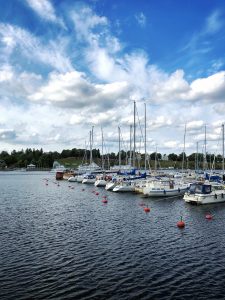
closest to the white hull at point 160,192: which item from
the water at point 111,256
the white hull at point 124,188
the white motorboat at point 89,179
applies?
the white hull at point 124,188

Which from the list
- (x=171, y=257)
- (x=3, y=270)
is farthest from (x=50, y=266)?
(x=171, y=257)

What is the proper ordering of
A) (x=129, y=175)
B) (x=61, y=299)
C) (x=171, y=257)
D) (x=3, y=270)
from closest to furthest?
(x=61, y=299)
(x=3, y=270)
(x=171, y=257)
(x=129, y=175)

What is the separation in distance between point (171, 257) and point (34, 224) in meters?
18.2

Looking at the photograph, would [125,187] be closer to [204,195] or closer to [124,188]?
[124,188]

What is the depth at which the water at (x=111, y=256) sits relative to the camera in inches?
734

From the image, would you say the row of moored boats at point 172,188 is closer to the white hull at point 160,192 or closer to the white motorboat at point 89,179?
the white hull at point 160,192

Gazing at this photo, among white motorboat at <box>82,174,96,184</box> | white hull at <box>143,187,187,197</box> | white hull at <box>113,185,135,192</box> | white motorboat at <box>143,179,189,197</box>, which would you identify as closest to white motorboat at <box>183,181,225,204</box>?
white hull at <box>143,187,187,197</box>

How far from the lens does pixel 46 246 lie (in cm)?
2775

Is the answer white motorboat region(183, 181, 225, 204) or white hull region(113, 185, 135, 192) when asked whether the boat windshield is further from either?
white hull region(113, 185, 135, 192)

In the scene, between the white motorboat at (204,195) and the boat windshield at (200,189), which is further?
the boat windshield at (200,189)

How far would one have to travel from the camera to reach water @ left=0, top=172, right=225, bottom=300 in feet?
61.2

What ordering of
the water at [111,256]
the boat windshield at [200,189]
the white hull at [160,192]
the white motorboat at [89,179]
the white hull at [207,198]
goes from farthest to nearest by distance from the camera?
the white motorboat at [89,179] → the white hull at [160,192] → the boat windshield at [200,189] → the white hull at [207,198] → the water at [111,256]

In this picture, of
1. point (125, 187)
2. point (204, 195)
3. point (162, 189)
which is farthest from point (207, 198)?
point (125, 187)

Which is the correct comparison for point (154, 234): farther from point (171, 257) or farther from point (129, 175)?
point (129, 175)
